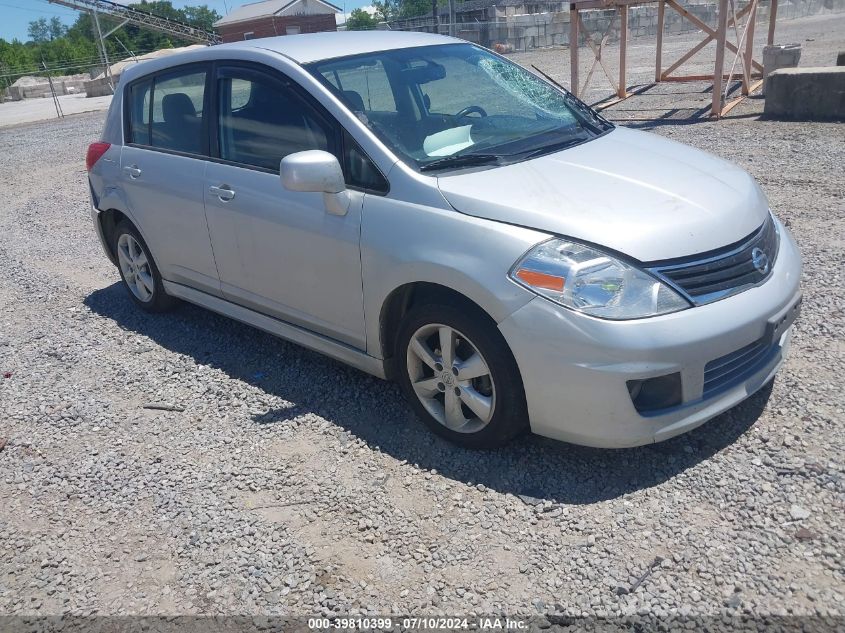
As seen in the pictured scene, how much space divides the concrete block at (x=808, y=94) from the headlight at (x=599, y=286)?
29.4 feet

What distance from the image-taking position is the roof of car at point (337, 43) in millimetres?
4133

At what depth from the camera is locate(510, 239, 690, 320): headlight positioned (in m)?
2.92

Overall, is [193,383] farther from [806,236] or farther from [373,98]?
[806,236]

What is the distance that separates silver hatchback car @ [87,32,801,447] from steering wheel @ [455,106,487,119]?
0.01m

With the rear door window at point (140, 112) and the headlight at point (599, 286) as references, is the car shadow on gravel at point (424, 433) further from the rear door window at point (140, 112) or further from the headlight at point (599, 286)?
the rear door window at point (140, 112)

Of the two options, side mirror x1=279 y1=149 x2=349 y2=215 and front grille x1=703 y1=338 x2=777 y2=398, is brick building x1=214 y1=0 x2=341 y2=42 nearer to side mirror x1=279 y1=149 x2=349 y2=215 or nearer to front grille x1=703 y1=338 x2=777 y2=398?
side mirror x1=279 y1=149 x2=349 y2=215

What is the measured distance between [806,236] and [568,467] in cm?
374

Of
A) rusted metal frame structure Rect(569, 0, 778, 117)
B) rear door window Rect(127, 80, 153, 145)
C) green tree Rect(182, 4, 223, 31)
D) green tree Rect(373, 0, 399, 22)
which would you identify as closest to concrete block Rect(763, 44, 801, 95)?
rusted metal frame structure Rect(569, 0, 778, 117)

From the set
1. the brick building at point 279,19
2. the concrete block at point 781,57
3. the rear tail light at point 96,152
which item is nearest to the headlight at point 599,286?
the rear tail light at point 96,152

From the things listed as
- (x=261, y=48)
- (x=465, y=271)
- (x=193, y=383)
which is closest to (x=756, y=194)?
(x=465, y=271)

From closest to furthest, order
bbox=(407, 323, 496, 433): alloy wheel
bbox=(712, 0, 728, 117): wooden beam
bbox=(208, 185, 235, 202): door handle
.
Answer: bbox=(407, 323, 496, 433): alloy wheel
bbox=(208, 185, 235, 202): door handle
bbox=(712, 0, 728, 117): wooden beam

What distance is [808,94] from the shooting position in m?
10.3

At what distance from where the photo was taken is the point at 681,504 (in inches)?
119

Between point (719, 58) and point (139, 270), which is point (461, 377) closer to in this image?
point (139, 270)
